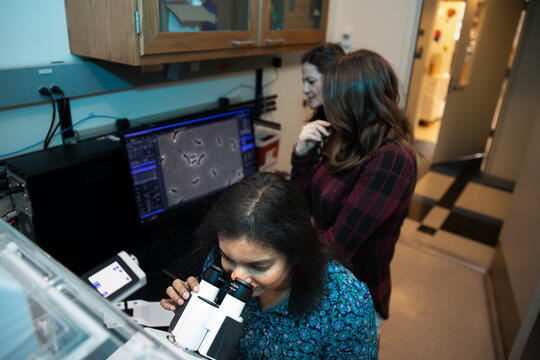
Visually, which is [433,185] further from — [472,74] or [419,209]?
[472,74]

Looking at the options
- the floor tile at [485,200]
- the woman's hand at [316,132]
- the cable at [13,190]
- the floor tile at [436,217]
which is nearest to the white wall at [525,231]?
the floor tile at [436,217]

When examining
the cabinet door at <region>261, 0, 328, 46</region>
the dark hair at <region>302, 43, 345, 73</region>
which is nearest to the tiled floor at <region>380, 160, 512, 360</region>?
the dark hair at <region>302, 43, 345, 73</region>

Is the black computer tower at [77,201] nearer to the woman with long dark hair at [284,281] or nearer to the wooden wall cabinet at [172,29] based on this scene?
the wooden wall cabinet at [172,29]

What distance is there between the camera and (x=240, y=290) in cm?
65

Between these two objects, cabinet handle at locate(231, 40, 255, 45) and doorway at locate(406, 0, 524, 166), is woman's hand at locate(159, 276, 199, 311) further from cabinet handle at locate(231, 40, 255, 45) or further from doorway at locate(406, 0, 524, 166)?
doorway at locate(406, 0, 524, 166)

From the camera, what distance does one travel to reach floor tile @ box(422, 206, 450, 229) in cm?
312

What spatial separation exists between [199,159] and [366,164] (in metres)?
0.64

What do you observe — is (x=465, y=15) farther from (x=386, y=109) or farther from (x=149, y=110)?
(x=149, y=110)

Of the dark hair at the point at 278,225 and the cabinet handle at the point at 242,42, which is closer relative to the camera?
the dark hair at the point at 278,225

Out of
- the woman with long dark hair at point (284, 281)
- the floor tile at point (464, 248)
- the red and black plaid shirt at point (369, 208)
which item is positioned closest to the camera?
the woman with long dark hair at point (284, 281)

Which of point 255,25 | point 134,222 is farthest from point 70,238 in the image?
point 255,25

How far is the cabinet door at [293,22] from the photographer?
1.55m

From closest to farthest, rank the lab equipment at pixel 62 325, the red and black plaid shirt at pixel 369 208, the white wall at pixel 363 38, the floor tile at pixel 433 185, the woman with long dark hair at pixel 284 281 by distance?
the lab equipment at pixel 62 325 < the woman with long dark hair at pixel 284 281 < the red and black plaid shirt at pixel 369 208 < the white wall at pixel 363 38 < the floor tile at pixel 433 185

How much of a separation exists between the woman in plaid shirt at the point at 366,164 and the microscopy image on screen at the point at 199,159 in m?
0.47
